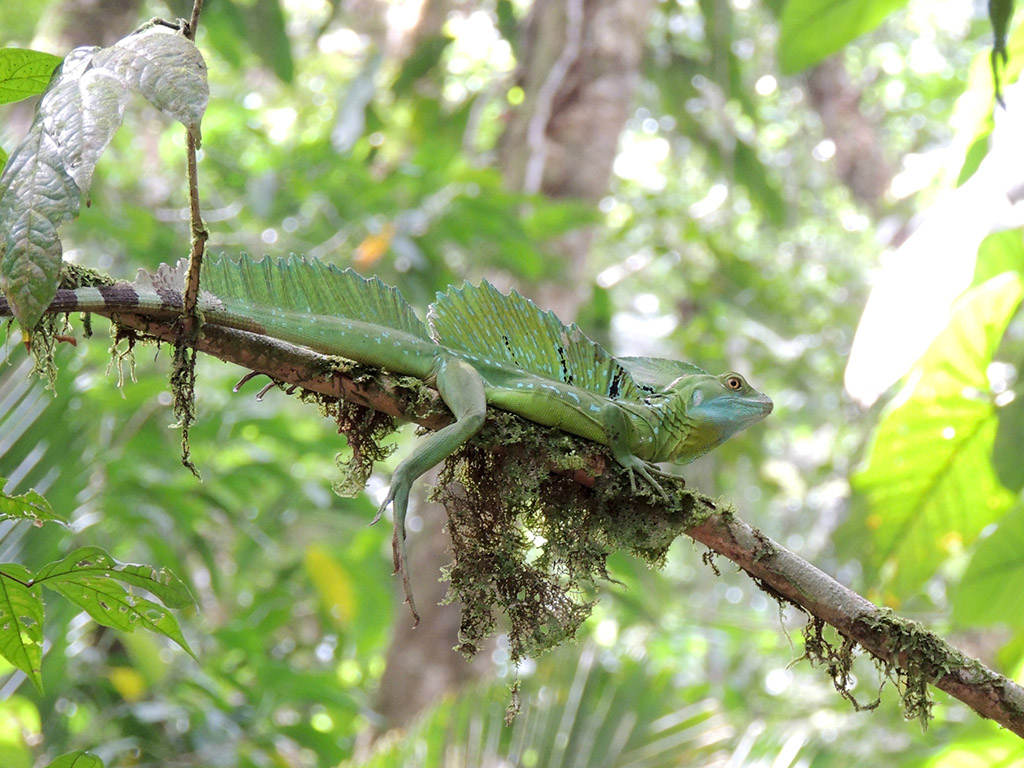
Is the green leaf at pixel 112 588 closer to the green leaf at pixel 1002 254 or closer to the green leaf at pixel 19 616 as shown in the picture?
the green leaf at pixel 19 616

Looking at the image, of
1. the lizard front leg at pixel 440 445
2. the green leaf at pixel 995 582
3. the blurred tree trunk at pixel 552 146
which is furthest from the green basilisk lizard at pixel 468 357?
the blurred tree trunk at pixel 552 146

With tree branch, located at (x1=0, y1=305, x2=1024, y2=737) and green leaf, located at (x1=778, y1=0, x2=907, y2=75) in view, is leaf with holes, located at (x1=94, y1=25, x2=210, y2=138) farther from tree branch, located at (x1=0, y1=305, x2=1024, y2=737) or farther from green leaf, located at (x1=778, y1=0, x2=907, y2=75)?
green leaf, located at (x1=778, y1=0, x2=907, y2=75)

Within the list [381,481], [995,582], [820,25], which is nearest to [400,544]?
[995,582]

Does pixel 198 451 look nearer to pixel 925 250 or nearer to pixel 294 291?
pixel 294 291

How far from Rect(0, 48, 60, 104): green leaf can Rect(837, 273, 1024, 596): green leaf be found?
3529mm

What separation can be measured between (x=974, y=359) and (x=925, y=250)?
662 millimetres

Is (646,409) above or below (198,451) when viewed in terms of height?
above

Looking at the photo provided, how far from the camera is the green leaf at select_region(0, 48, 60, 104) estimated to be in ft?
5.88

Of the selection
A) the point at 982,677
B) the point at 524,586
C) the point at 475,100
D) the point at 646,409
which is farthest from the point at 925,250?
the point at 475,100

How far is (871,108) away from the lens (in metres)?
14.8

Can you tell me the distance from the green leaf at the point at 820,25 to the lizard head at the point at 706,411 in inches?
90.9

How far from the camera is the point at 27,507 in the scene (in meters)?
1.69

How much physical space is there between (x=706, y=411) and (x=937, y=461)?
167 centimetres

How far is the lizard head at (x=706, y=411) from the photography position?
321 cm
